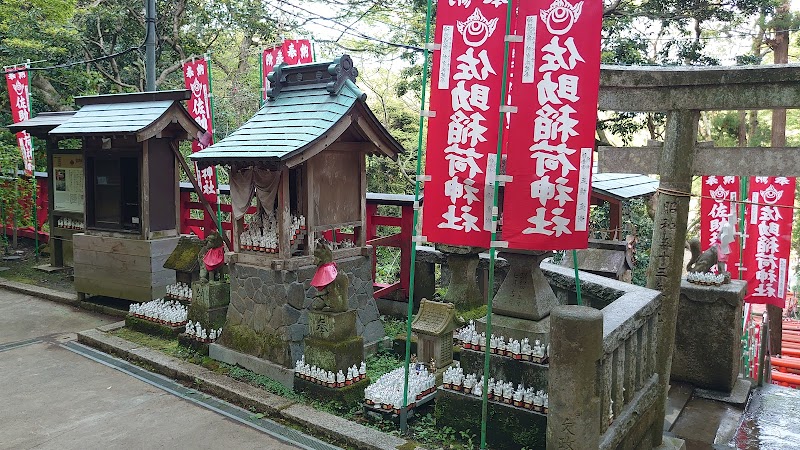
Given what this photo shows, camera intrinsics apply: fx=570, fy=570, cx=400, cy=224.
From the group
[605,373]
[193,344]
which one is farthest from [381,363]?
[605,373]

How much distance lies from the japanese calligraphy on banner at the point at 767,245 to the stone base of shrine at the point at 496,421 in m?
7.85

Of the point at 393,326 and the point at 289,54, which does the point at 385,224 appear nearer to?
the point at 393,326

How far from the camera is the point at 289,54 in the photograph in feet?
42.5

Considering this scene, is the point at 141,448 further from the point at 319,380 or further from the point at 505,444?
the point at 505,444

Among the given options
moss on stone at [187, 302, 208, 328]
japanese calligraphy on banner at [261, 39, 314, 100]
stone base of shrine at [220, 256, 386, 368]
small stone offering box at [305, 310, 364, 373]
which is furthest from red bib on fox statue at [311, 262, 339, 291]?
japanese calligraphy on banner at [261, 39, 314, 100]

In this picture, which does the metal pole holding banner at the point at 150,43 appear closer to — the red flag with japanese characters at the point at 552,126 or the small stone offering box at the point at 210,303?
the small stone offering box at the point at 210,303

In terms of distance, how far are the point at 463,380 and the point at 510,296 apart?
1.08m

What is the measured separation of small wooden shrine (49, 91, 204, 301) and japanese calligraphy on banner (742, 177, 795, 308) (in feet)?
36.9

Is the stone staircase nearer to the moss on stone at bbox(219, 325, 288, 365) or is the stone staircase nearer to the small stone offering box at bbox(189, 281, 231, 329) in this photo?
the moss on stone at bbox(219, 325, 288, 365)

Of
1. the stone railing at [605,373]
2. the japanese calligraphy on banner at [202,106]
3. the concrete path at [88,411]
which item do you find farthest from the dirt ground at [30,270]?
the stone railing at [605,373]

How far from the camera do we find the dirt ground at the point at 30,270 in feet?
47.5

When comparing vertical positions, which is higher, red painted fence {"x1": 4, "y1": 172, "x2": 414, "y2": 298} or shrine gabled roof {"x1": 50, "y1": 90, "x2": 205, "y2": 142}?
shrine gabled roof {"x1": 50, "y1": 90, "x2": 205, "y2": 142}

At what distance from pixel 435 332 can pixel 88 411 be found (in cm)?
474

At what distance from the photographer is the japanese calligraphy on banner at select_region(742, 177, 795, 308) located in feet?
36.2
